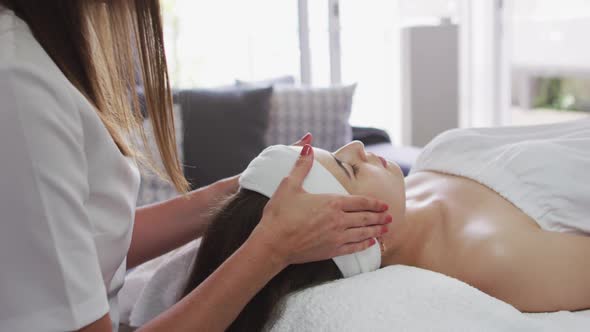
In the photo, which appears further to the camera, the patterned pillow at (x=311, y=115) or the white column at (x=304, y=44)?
the white column at (x=304, y=44)

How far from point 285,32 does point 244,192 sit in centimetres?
303

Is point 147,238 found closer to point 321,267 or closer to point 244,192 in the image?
point 244,192

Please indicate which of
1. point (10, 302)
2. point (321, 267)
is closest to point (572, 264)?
point (321, 267)

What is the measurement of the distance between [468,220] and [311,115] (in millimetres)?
1615

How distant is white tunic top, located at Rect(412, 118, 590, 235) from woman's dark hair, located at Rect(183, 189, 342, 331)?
1.57 feet

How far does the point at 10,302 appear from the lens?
0.82 metres

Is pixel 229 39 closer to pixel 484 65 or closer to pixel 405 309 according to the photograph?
pixel 484 65

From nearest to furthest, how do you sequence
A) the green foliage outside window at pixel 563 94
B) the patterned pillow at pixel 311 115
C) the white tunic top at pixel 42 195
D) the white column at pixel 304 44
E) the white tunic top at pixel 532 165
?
the white tunic top at pixel 42 195 → the white tunic top at pixel 532 165 → the patterned pillow at pixel 311 115 → the white column at pixel 304 44 → the green foliage outside window at pixel 563 94

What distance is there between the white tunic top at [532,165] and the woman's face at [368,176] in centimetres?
26

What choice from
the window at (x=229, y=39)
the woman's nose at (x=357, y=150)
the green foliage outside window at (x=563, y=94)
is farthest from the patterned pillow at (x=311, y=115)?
the green foliage outside window at (x=563, y=94)

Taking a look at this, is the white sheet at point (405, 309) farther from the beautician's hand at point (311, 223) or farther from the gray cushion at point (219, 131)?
the gray cushion at point (219, 131)

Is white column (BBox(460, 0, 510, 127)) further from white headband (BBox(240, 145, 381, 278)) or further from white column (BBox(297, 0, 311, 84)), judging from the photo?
white headband (BBox(240, 145, 381, 278))

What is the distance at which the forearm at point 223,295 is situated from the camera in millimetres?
993

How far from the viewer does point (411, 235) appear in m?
1.41
